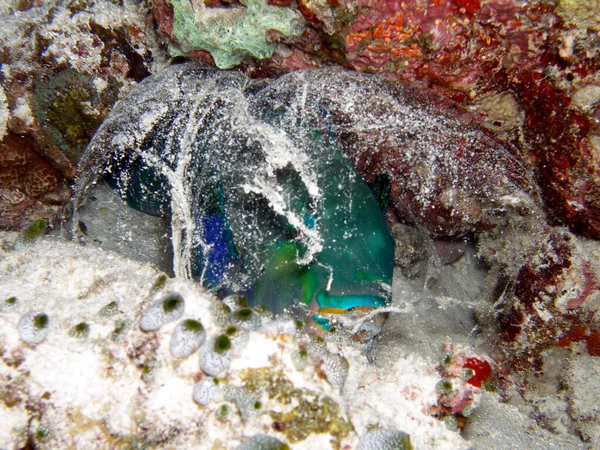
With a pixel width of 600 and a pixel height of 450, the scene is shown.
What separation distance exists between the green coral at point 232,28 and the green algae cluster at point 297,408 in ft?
6.28

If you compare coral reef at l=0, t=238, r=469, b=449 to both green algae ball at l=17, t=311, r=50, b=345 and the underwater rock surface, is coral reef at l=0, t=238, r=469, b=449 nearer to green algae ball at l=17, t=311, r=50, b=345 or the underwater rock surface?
green algae ball at l=17, t=311, r=50, b=345

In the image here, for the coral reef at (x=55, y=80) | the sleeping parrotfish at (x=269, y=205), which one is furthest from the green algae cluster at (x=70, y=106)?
the sleeping parrotfish at (x=269, y=205)

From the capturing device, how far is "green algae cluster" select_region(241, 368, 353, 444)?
1387 mm

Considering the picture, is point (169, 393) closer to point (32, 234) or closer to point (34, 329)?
point (34, 329)

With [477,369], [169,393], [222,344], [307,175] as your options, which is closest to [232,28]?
[307,175]

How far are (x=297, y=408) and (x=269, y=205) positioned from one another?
3.73 feet

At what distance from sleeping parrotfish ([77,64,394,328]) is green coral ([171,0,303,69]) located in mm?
204

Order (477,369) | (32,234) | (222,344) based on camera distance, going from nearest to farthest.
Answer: (222,344) < (477,369) < (32,234)

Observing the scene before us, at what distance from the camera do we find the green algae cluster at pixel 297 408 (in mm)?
1387

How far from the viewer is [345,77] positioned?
217cm

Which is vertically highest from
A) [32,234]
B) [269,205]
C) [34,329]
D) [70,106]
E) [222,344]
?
[269,205]

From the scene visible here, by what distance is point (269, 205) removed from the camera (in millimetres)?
2152

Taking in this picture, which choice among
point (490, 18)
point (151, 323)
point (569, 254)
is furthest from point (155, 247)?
point (569, 254)

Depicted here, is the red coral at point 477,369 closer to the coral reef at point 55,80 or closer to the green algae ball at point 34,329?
the green algae ball at point 34,329
